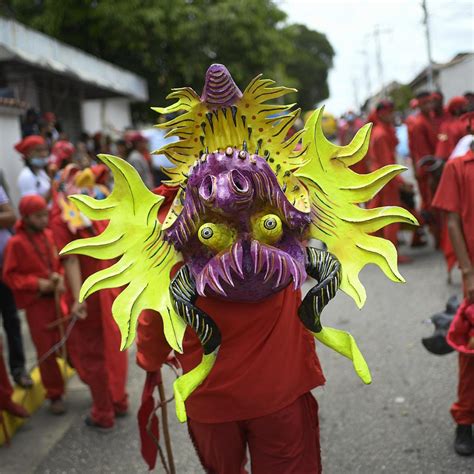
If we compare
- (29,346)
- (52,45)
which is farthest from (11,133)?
(29,346)

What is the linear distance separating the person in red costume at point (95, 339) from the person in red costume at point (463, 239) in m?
2.02

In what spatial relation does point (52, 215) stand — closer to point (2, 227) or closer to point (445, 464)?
point (2, 227)

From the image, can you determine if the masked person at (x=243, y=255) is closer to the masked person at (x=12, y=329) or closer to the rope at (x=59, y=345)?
the rope at (x=59, y=345)

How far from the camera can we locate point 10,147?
8375 millimetres

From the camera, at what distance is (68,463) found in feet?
12.7

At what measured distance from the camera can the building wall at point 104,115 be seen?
1436cm

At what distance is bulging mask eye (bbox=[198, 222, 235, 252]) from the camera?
2010 mm

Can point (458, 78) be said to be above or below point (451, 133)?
above

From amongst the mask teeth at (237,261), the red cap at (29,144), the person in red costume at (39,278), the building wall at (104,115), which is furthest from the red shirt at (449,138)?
the building wall at (104,115)

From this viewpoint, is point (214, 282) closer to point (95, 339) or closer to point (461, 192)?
point (461, 192)

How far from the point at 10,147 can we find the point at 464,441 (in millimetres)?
6720

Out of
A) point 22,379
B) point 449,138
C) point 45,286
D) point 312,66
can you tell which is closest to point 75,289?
point 45,286

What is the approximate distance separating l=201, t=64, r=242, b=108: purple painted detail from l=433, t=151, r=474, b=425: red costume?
1.60 metres

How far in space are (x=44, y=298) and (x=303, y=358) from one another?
2.66 m
